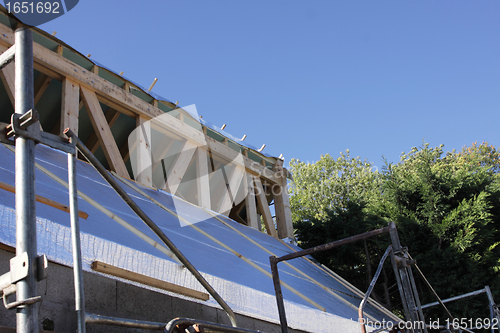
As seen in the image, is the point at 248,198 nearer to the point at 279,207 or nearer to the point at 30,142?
the point at 279,207

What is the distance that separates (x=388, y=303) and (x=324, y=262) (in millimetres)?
1499

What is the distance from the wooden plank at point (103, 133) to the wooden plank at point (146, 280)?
341cm

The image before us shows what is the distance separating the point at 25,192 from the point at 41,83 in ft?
17.4

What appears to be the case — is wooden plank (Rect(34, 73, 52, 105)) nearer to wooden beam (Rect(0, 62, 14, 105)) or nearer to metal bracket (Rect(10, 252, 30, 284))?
wooden beam (Rect(0, 62, 14, 105))

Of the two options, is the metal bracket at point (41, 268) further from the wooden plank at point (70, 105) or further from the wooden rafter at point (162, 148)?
the wooden rafter at point (162, 148)

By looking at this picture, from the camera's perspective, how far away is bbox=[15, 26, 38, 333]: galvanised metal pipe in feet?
4.50

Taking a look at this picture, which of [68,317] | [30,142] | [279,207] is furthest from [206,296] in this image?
[279,207]

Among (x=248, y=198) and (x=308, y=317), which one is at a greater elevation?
(x=248, y=198)

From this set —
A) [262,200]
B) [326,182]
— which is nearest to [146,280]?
[262,200]

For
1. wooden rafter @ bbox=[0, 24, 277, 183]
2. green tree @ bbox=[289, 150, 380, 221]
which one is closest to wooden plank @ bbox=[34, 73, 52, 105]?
wooden rafter @ bbox=[0, 24, 277, 183]

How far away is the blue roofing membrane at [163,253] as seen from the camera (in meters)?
2.38

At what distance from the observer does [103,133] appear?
5.93 metres

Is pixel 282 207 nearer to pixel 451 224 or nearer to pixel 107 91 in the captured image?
pixel 451 224

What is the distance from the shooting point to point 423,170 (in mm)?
8273
